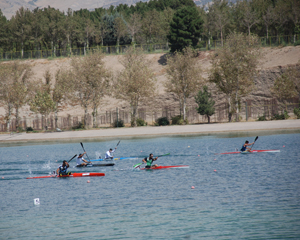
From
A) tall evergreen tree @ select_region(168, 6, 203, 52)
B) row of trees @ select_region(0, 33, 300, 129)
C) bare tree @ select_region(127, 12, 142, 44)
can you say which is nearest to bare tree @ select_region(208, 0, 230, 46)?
tall evergreen tree @ select_region(168, 6, 203, 52)

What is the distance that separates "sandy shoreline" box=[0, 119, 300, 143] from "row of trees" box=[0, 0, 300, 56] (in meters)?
42.1

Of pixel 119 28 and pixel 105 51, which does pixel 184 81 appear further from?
pixel 119 28

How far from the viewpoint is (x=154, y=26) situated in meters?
123

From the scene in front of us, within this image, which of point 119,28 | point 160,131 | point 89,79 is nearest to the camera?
point 160,131

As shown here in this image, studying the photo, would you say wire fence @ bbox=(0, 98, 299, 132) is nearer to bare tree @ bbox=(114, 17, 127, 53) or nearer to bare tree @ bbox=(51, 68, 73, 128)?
bare tree @ bbox=(51, 68, 73, 128)

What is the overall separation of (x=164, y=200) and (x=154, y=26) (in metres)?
108

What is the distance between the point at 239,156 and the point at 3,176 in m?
24.0

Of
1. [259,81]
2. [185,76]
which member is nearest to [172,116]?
[185,76]

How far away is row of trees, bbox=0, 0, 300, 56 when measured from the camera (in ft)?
328

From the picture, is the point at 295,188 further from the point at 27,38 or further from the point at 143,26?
the point at 27,38

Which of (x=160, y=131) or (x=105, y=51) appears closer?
(x=160, y=131)

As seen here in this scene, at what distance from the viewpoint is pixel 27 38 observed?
126250 millimetres

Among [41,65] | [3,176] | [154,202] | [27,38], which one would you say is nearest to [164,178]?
[154,202]

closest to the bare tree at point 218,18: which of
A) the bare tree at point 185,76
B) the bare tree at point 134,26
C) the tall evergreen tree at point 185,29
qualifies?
the tall evergreen tree at point 185,29
